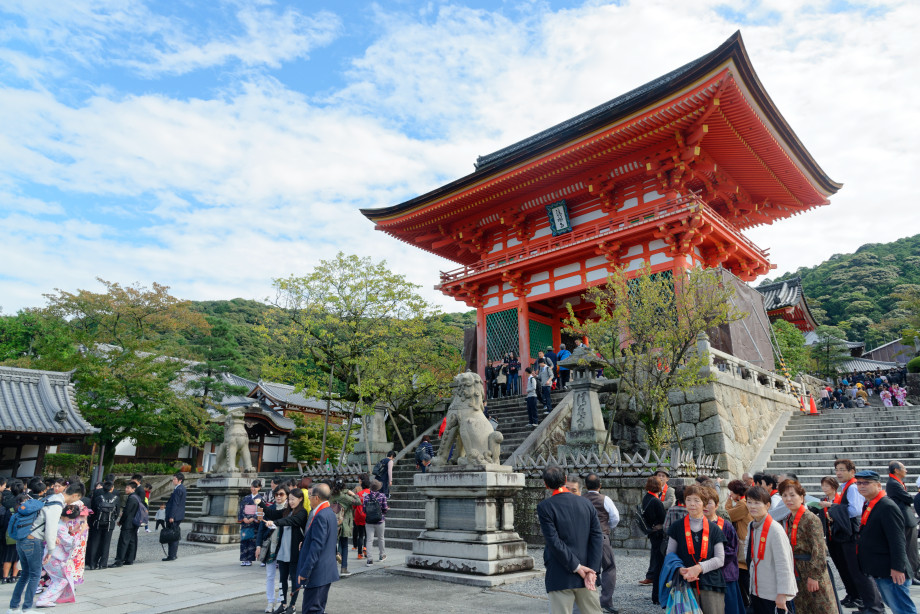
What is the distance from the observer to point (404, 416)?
16.9 m

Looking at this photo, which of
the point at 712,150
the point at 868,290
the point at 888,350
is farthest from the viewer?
the point at 868,290

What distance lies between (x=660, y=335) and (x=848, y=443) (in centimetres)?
537

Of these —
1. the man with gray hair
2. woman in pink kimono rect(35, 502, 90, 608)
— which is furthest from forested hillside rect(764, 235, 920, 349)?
woman in pink kimono rect(35, 502, 90, 608)

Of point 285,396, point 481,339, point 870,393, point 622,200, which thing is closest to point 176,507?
point 481,339

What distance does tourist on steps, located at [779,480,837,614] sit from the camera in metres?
4.11

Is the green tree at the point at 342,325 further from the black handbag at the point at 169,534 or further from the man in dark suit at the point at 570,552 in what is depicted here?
the man in dark suit at the point at 570,552

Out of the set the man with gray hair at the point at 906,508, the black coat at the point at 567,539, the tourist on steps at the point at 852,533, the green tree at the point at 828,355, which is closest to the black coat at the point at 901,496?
the man with gray hair at the point at 906,508

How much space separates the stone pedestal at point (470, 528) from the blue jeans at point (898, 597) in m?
3.92

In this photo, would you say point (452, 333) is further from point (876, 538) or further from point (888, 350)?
point (888, 350)

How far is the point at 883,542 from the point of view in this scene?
15.1 feet

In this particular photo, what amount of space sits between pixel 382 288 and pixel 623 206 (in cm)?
837

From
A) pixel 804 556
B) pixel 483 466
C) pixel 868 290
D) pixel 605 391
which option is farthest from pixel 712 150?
pixel 868 290

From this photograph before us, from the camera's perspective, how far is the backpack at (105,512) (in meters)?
9.02

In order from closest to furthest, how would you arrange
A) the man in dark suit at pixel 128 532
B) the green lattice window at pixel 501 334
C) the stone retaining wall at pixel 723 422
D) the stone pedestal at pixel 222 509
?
the man in dark suit at pixel 128 532 < the stone retaining wall at pixel 723 422 < the stone pedestal at pixel 222 509 < the green lattice window at pixel 501 334
